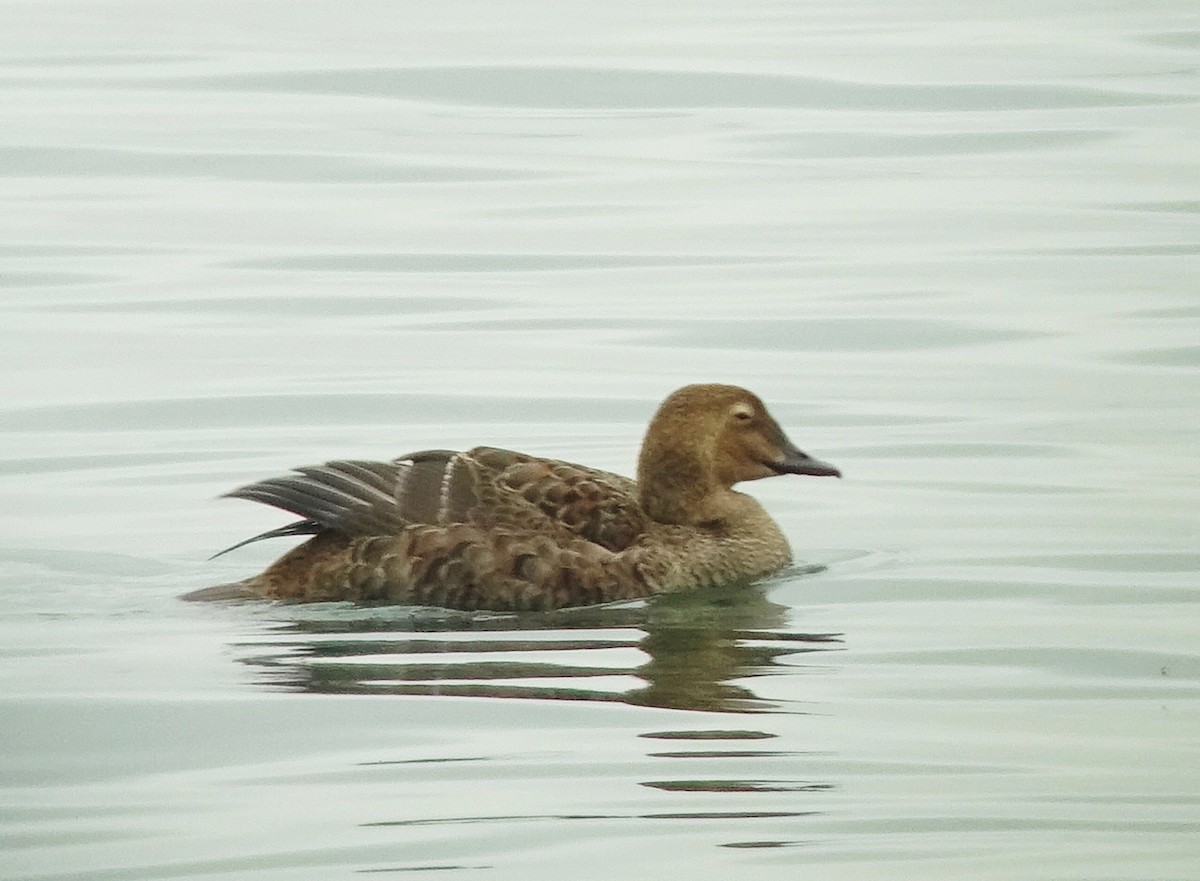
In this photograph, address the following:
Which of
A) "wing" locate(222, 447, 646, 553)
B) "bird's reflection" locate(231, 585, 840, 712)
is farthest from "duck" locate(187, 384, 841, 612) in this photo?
"bird's reflection" locate(231, 585, 840, 712)

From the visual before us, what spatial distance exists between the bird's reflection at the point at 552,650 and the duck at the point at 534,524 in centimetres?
12

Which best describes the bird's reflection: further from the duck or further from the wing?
the wing

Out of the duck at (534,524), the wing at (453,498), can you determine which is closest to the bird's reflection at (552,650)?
the duck at (534,524)

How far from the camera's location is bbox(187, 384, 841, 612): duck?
11.3 m

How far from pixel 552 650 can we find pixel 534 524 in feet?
3.88

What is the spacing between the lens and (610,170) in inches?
1052

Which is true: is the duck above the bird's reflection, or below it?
above

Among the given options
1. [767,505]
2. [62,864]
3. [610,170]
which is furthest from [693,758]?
[610,170]

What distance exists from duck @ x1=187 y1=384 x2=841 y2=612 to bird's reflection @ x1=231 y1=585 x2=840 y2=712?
12 centimetres

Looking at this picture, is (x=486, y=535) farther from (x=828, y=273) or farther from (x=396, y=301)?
(x=828, y=273)

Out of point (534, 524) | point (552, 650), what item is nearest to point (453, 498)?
point (534, 524)

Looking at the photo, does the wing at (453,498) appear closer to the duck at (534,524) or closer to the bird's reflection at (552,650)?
the duck at (534,524)

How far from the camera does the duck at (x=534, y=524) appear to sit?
37.1ft

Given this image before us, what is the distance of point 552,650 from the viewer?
10.4m
